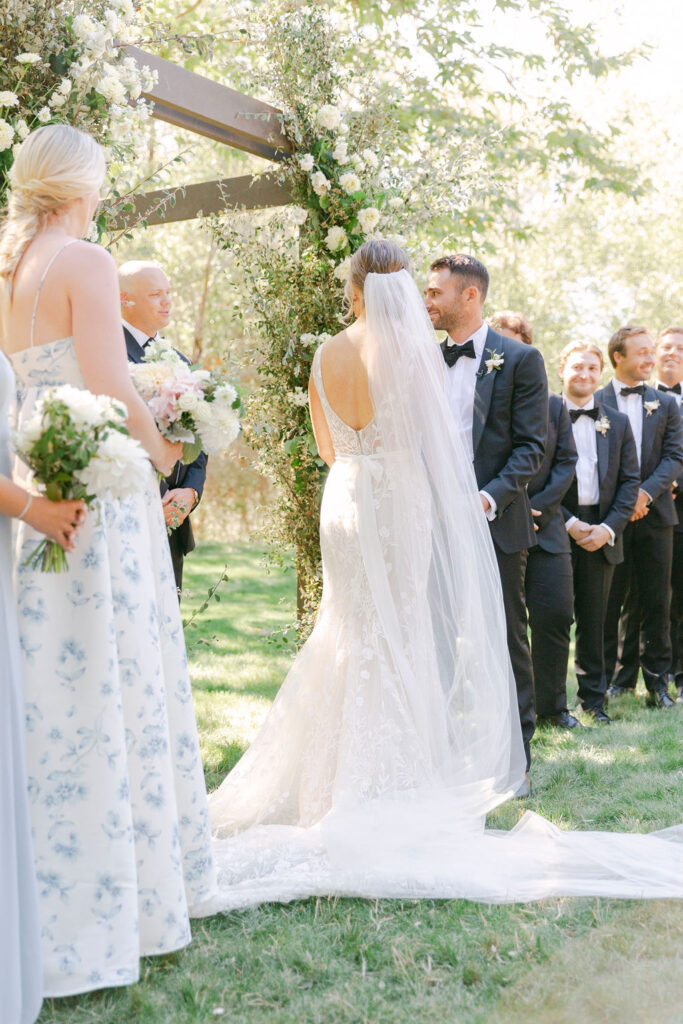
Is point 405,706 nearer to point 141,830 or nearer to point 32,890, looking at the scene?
point 141,830

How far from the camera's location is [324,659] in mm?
4324

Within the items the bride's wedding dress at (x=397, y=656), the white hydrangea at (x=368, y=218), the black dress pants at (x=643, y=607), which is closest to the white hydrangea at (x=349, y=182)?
the white hydrangea at (x=368, y=218)

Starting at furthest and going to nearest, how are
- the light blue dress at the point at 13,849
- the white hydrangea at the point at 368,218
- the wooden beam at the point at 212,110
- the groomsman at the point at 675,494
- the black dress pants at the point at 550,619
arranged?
the groomsman at the point at 675,494
the black dress pants at the point at 550,619
the white hydrangea at the point at 368,218
the wooden beam at the point at 212,110
the light blue dress at the point at 13,849

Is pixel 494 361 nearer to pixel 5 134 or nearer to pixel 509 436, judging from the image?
pixel 509 436

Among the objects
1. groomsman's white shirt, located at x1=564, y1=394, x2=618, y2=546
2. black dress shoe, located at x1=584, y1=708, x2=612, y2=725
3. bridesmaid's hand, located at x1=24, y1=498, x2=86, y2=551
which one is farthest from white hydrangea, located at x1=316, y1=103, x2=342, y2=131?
black dress shoe, located at x1=584, y1=708, x2=612, y2=725

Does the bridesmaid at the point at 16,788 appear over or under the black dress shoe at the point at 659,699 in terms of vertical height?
over

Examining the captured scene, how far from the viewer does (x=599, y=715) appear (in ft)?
20.6

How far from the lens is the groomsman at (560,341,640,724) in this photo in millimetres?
6395

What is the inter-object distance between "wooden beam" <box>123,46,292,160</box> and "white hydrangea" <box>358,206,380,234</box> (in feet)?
1.88

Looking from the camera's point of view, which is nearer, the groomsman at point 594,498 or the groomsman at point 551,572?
the groomsman at point 551,572

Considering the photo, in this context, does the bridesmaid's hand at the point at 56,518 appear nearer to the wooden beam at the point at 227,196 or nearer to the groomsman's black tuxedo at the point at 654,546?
the wooden beam at the point at 227,196

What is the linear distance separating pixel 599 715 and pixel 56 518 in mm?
4455

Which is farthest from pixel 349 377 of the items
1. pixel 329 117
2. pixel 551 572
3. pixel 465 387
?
pixel 551 572

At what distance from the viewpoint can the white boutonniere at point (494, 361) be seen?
16.1ft
